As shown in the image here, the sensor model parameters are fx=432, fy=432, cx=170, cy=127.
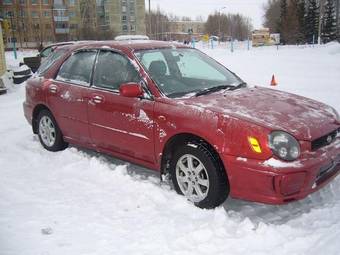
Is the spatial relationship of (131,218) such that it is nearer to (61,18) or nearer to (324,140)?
(324,140)

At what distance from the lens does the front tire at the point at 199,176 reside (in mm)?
4059

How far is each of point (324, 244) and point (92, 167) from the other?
308 cm

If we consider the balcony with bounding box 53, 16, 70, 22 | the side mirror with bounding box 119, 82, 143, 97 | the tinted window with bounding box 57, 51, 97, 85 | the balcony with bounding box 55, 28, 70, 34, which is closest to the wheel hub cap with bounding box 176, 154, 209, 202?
the side mirror with bounding box 119, 82, 143, 97

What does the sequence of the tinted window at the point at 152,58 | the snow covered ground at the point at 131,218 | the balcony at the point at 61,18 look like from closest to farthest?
the snow covered ground at the point at 131,218
the tinted window at the point at 152,58
the balcony at the point at 61,18

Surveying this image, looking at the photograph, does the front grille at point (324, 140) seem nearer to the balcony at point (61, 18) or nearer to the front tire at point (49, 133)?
the front tire at point (49, 133)

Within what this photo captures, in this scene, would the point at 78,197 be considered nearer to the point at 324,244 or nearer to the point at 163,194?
the point at 163,194

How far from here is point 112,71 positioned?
523 centimetres

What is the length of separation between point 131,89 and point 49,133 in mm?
2236

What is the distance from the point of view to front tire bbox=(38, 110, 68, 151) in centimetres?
616

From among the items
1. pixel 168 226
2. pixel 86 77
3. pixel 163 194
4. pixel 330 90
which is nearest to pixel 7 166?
pixel 86 77

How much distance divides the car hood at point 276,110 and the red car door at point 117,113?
603 mm

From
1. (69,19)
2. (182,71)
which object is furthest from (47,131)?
(69,19)

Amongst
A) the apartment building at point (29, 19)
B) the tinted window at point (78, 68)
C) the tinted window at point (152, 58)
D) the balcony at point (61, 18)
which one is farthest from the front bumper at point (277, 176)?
the balcony at point (61, 18)

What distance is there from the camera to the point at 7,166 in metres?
5.74
